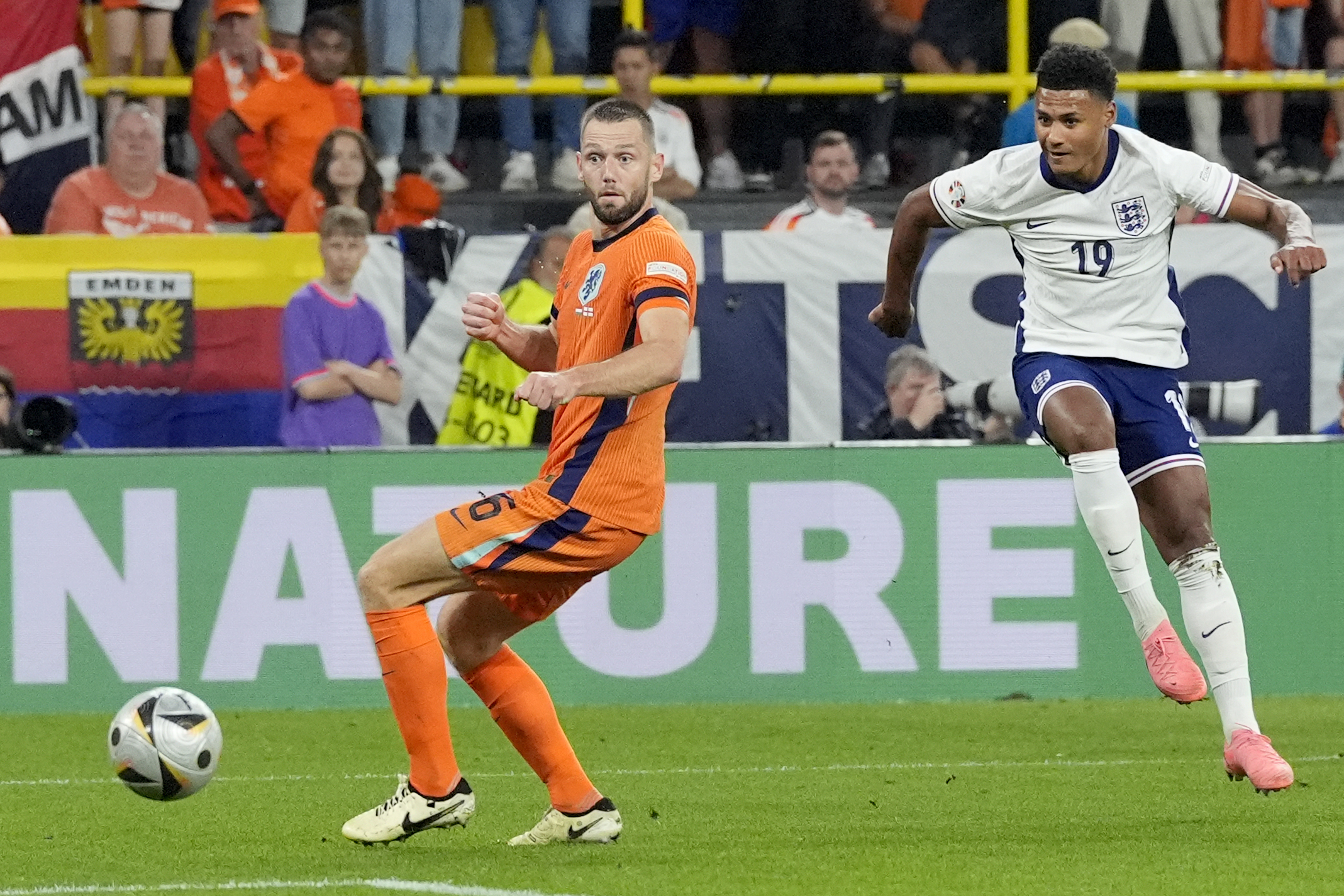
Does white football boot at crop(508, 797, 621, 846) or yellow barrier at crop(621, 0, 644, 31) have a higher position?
yellow barrier at crop(621, 0, 644, 31)

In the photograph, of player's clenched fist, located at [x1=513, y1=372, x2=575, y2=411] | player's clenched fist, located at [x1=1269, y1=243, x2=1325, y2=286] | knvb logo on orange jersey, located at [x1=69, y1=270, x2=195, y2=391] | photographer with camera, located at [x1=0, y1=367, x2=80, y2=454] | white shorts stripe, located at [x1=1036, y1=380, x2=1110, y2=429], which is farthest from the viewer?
knvb logo on orange jersey, located at [x1=69, y1=270, x2=195, y2=391]

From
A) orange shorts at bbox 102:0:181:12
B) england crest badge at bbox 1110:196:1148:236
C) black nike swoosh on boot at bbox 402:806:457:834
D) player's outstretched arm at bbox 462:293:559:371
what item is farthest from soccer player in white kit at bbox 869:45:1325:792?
orange shorts at bbox 102:0:181:12

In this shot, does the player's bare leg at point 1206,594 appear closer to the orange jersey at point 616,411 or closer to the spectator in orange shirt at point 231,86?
the orange jersey at point 616,411

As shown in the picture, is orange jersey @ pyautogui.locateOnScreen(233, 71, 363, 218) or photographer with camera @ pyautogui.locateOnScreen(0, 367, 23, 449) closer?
photographer with camera @ pyautogui.locateOnScreen(0, 367, 23, 449)

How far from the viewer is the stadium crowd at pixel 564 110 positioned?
1238 cm

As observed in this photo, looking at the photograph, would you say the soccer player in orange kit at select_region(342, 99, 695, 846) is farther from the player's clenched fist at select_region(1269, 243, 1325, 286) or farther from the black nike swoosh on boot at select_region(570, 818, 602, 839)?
the player's clenched fist at select_region(1269, 243, 1325, 286)

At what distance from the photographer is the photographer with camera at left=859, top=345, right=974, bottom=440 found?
11.3 m

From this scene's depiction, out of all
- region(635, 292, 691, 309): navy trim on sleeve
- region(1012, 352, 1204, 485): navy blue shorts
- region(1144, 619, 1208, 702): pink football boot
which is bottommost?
region(1144, 619, 1208, 702): pink football boot

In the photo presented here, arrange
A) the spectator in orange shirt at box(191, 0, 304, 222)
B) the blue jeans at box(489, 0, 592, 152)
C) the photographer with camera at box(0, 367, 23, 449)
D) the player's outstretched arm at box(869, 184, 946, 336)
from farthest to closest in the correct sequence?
the blue jeans at box(489, 0, 592, 152) < the spectator in orange shirt at box(191, 0, 304, 222) < the photographer with camera at box(0, 367, 23, 449) < the player's outstretched arm at box(869, 184, 946, 336)

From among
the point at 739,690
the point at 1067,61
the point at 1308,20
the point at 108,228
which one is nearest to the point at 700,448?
the point at 739,690

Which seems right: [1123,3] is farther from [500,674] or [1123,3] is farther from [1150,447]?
[500,674]

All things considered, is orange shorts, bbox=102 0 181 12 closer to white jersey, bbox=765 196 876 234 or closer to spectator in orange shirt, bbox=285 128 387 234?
spectator in orange shirt, bbox=285 128 387 234

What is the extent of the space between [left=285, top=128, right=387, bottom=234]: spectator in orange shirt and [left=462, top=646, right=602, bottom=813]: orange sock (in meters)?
6.13

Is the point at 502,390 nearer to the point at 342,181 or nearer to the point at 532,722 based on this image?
the point at 342,181
